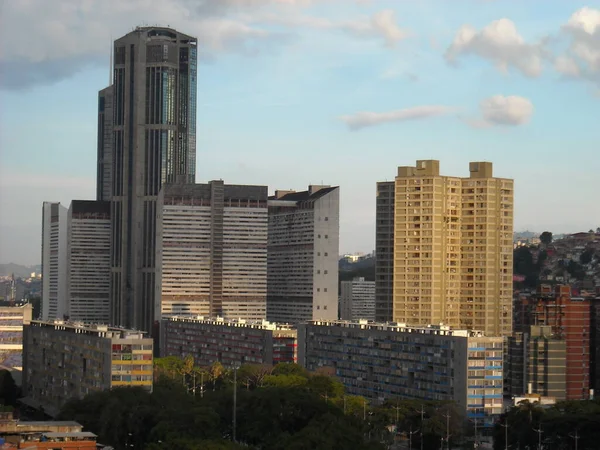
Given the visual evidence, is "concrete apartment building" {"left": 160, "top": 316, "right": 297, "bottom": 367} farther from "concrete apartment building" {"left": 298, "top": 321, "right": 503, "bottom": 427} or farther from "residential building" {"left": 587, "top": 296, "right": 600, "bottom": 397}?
"residential building" {"left": 587, "top": 296, "right": 600, "bottom": 397}

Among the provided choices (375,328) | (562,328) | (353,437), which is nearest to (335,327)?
(375,328)

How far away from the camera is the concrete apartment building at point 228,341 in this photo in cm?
15188

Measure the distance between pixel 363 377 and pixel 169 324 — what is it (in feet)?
170

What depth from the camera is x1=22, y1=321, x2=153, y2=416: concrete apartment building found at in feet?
353

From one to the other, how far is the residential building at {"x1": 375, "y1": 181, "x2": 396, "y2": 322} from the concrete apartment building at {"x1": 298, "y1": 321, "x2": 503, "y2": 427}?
28.8m

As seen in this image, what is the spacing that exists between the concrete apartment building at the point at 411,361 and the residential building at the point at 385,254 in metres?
28.8

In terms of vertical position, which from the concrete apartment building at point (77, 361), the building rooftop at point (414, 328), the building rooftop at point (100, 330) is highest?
the building rooftop at point (414, 328)

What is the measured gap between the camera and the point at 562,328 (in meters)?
143

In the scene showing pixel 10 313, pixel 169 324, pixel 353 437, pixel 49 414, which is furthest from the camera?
pixel 169 324

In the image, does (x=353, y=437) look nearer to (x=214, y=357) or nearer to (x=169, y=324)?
(x=214, y=357)

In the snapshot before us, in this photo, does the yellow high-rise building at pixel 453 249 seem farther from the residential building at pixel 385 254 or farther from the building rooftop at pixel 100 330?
the building rooftop at pixel 100 330

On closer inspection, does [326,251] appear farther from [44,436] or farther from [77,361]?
[44,436]

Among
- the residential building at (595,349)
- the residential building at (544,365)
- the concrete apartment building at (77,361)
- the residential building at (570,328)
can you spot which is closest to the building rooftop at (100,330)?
the concrete apartment building at (77,361)

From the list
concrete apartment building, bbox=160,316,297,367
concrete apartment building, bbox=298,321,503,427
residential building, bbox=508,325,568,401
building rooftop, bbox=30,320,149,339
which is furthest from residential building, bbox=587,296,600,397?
building rooftop, bbox=30,320,149,339
